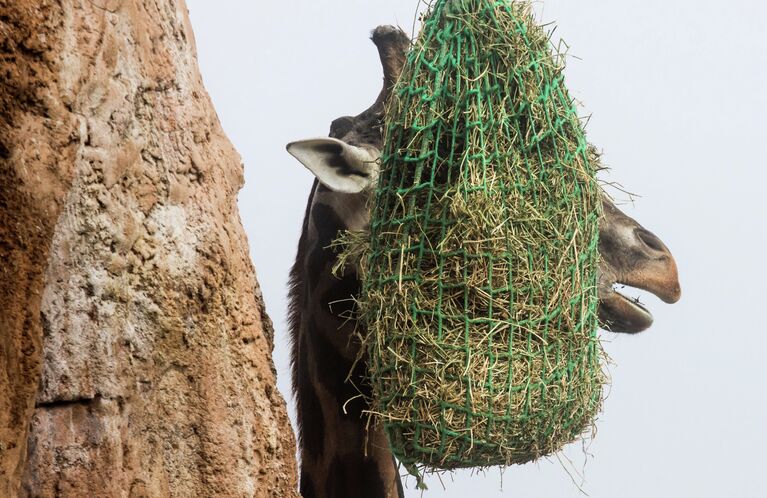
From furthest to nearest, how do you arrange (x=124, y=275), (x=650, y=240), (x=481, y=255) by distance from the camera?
1. (x=650, y=240)
2. (x=481, y=255)
3. (x=124, y=275)

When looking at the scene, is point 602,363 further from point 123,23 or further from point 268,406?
point 123,23

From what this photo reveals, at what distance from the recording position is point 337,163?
3727 mm

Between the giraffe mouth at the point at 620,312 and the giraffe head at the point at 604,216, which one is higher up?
the giraffe head at the point at 604,216

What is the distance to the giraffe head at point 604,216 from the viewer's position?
146 inches

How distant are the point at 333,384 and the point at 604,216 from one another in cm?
128

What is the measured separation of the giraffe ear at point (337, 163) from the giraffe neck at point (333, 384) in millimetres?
263

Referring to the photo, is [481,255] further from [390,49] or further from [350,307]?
[390,49]

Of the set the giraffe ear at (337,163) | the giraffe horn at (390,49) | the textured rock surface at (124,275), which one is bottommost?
the textured rock surface at (124,275)

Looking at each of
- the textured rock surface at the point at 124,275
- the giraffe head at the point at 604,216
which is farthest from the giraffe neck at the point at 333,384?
the textured rock surface at the point at 124,275

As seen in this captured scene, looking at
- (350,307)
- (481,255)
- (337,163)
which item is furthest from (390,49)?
(481,255)

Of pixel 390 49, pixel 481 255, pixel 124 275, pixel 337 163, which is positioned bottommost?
pixel 124 275

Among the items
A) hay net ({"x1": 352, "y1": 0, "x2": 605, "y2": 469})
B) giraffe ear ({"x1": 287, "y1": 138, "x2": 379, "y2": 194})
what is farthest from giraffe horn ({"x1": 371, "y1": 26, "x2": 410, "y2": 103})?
hay net ({"x1": 352, "y1": 0, "x2": 605, "y2": 469})

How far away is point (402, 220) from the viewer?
10.5 feet

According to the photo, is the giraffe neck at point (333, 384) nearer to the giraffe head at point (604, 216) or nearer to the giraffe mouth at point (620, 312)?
the giraffe head at point (604, 216)
